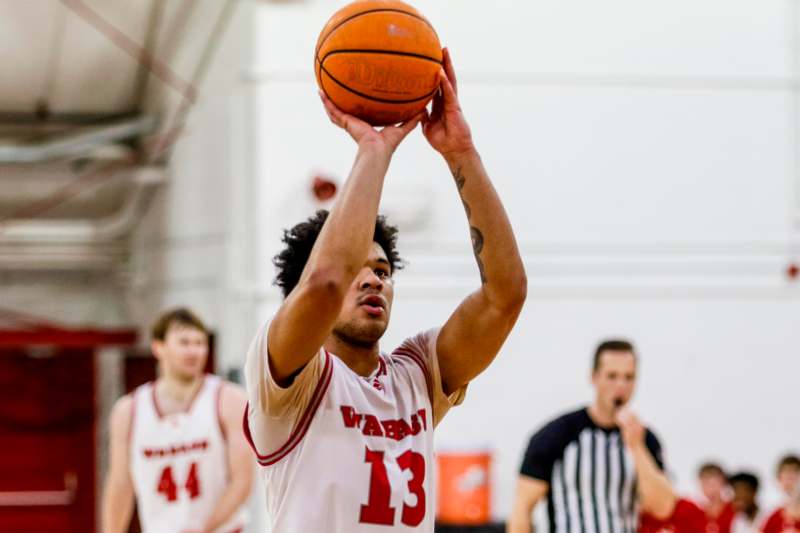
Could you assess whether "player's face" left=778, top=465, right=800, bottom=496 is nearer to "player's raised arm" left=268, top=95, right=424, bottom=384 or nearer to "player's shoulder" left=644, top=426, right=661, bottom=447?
"player's shoulder" left=644, top=426, right=661, bottom=447

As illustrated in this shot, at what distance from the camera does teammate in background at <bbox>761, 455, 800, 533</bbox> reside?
7.88 m

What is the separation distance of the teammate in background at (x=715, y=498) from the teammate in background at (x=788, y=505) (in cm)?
Result: 42

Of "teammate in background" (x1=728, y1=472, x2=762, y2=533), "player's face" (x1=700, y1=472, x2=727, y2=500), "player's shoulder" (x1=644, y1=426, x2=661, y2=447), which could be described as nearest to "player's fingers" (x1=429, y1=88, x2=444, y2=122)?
"player's shoulder" (x1=644, y1=426, x2=661, y2=447)

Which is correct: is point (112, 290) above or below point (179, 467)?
above

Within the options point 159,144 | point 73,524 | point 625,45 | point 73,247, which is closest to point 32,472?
point 73,524

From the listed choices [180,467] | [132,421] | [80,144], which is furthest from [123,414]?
[80,144]

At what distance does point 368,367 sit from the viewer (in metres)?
3.32

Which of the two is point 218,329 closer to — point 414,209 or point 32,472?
point 414,209

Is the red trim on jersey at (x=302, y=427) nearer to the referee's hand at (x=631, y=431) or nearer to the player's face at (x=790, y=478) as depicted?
the referee's hand at (x=631, y=431)

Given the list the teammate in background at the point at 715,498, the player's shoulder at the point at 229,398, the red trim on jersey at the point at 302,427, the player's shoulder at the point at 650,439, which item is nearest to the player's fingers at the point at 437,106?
the red trim on jersey at the point at 302,427

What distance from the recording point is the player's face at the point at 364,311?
3213mm

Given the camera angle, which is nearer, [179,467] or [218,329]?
[179,467]

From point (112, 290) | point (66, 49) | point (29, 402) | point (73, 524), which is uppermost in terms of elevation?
point (66, 49)

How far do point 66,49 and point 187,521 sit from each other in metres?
8.63
